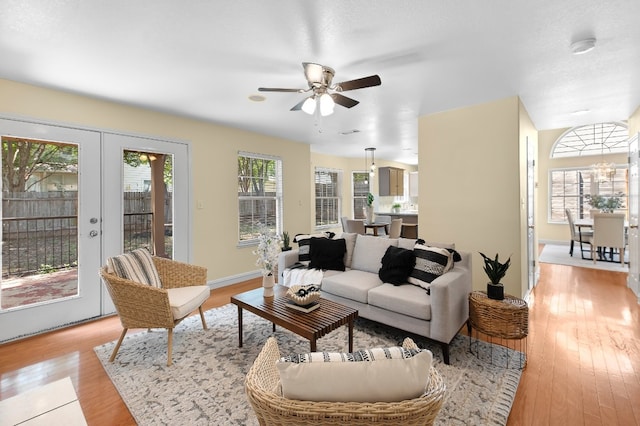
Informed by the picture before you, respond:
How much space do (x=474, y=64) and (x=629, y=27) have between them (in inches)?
38.9

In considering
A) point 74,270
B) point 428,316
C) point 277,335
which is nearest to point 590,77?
point 428,316

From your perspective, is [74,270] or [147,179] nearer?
[74,270]

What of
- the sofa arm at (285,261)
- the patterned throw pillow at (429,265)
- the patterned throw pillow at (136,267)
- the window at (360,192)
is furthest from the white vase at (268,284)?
the window at (360,192)

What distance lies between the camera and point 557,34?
2.17 m

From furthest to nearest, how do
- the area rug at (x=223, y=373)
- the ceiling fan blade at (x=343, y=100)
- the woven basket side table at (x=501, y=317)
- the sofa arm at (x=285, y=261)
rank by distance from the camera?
the sofa arm at (x=285, y=261) < the ceiling fan blade at (x=343, y=100) < the woven basket side table at (x=501, y=317) < the area rug at (x=223, y=373)

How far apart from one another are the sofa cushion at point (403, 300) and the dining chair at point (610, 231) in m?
5.32

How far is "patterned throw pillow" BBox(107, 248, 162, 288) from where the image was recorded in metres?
2.67

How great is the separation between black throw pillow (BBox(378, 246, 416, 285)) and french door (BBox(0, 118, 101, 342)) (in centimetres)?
336

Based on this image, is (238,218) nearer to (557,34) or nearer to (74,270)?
(74,270)

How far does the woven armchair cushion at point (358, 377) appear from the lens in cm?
96

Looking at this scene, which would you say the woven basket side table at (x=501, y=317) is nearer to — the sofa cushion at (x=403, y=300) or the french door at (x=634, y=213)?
the sofa cushion at (x=403, y=300)

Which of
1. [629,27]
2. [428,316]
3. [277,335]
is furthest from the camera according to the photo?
[277,335]

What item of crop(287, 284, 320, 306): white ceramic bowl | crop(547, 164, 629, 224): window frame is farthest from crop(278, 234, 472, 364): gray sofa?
crop(547, 164, 629, 224): window frame

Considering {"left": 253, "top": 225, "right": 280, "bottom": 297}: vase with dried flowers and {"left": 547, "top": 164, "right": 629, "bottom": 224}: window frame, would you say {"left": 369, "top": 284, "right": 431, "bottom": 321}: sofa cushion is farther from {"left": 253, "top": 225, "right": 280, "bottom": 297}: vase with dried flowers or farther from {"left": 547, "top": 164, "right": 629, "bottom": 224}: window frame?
{"left": 547, "top": 164, "right": 629, "bottom": 224}: window frame
